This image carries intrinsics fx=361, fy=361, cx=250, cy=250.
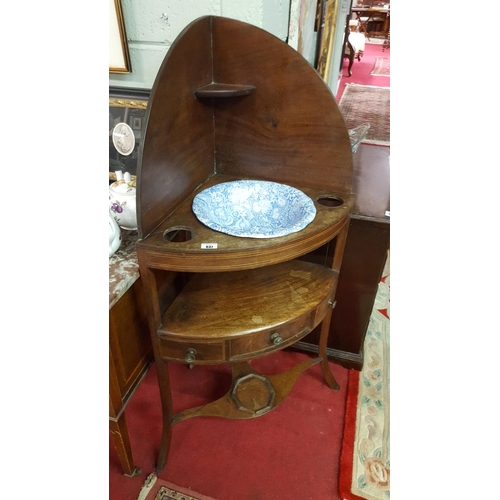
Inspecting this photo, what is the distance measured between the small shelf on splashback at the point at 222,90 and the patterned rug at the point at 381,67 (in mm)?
5667

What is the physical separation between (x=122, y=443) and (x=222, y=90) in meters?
0.99

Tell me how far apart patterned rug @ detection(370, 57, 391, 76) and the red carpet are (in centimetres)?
579

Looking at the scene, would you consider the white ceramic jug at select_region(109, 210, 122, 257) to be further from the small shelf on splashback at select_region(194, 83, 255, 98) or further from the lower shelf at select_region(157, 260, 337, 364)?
the small shelf on splashback at select_region(194, 83, 255, 98)

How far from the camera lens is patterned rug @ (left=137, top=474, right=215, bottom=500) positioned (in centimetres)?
104

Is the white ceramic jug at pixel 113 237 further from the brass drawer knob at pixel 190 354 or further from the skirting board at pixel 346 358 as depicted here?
the skirting board at pixel 346 358

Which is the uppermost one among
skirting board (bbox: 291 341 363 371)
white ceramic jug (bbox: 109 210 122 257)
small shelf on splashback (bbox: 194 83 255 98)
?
small shelf on splashback (bbox: 194 83 255 98)

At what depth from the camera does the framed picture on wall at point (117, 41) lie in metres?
1.04

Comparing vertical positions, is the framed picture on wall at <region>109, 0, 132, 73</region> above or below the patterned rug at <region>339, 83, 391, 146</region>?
above

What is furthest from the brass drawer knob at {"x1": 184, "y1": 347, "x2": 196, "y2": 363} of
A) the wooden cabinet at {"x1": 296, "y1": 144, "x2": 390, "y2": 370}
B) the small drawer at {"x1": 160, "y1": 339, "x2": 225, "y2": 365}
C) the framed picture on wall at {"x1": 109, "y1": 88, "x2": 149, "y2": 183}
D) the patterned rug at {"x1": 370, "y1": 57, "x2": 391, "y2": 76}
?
the patterned rug at {"x1": 370, "y1": 57, "x2": 391, "y2": 76}

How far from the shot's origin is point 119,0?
103 cm

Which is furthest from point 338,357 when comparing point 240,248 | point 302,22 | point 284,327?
point 302,22

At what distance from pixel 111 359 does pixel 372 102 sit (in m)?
4.10

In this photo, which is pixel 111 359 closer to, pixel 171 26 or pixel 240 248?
pixel 240 248

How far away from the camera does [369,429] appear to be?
1232mm
